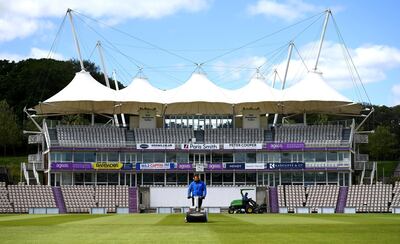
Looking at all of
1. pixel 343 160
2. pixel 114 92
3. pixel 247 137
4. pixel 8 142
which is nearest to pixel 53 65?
pixel 8 142

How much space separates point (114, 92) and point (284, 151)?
2277 centimetres

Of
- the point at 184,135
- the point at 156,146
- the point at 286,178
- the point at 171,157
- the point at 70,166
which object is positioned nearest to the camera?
the point at 70,166

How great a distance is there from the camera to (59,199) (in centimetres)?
7988

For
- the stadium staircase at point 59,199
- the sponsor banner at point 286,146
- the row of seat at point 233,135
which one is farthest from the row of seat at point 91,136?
the sponsor banner at point 286,146

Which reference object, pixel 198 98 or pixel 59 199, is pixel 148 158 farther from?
pixel 59 199

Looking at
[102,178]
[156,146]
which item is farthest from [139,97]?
[102,178]

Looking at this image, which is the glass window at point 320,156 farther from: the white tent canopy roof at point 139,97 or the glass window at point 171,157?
the white tent canopy roof at point 139,97

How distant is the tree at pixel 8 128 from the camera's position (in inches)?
4646

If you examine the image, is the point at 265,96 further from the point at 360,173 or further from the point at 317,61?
the point at 360,173

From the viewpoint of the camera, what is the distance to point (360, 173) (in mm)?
92312

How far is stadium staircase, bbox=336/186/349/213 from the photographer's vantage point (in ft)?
255

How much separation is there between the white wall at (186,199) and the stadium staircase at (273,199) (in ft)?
6.40

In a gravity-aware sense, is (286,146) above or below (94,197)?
above

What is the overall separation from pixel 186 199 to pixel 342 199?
57.9ft
